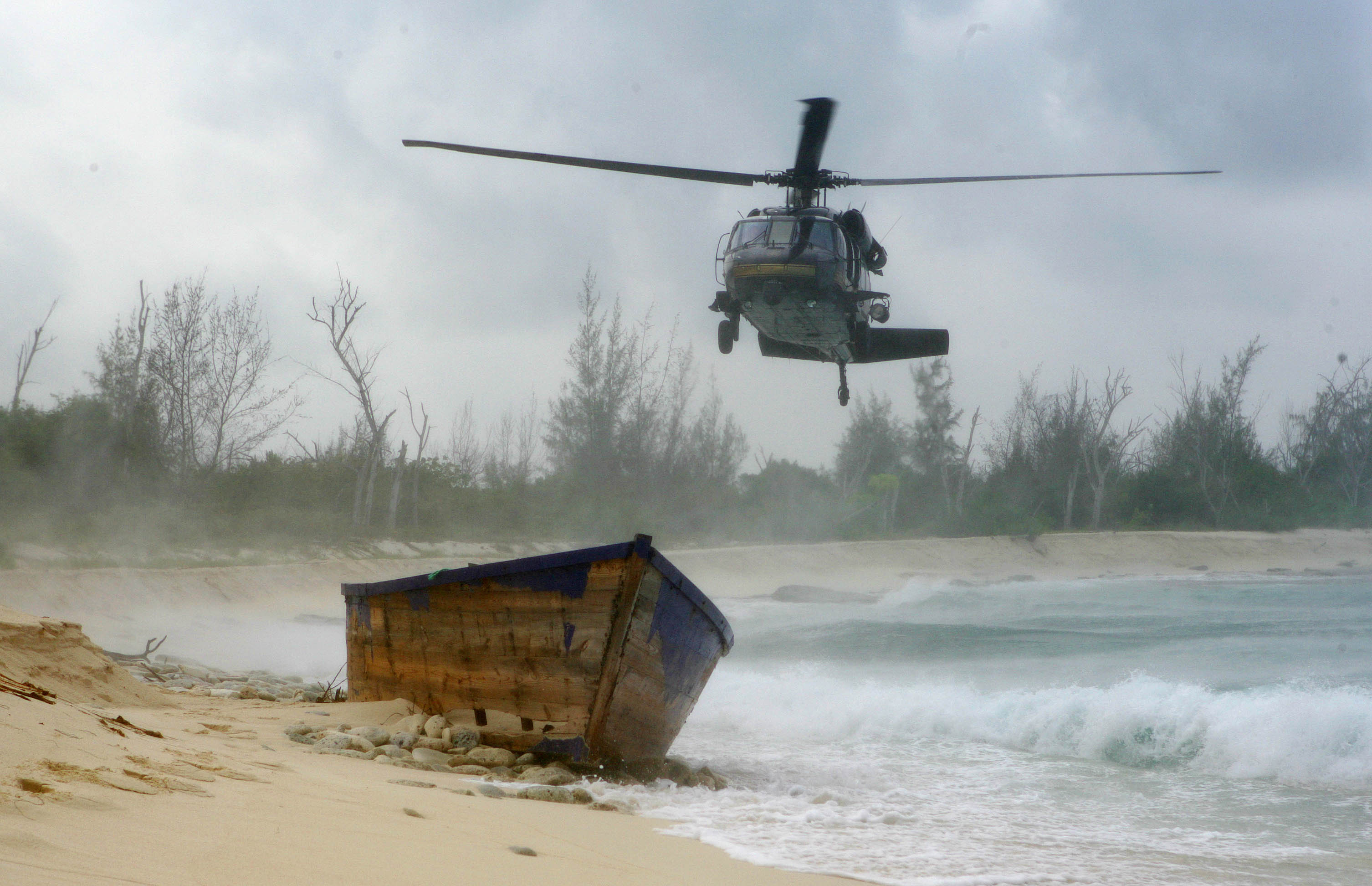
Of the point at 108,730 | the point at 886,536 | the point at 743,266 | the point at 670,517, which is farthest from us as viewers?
the point at 886,536

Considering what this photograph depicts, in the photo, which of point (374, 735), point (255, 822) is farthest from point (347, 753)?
point (255, 822)

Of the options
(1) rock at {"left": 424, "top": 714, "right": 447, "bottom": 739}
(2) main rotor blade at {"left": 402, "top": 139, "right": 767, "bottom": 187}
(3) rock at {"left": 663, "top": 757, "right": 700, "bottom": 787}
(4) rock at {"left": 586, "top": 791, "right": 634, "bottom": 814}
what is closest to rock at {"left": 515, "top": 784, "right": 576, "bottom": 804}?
(4) rock at {"left": 586, "top": 791, "right": 634, "bottom": 814}

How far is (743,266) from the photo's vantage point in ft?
34.5

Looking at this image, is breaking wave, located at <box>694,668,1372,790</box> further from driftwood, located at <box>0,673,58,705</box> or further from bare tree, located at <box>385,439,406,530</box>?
bare tree, located at <box>385,439,406,530</box>

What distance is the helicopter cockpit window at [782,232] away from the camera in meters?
10.5

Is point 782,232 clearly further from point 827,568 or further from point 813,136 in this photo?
point 827,568

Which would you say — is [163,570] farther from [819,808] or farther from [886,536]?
[886,536]

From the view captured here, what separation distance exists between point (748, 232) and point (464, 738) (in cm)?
638

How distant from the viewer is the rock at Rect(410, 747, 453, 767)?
20.8 ft

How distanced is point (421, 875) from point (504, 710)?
3931 mm

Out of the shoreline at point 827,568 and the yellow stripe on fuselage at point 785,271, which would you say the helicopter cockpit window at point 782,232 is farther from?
the shoreline at point 827,568

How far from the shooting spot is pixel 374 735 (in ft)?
22.2

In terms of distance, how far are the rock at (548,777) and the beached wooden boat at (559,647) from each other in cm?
16

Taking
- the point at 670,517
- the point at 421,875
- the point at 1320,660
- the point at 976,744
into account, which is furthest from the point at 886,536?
the point at 421,875
